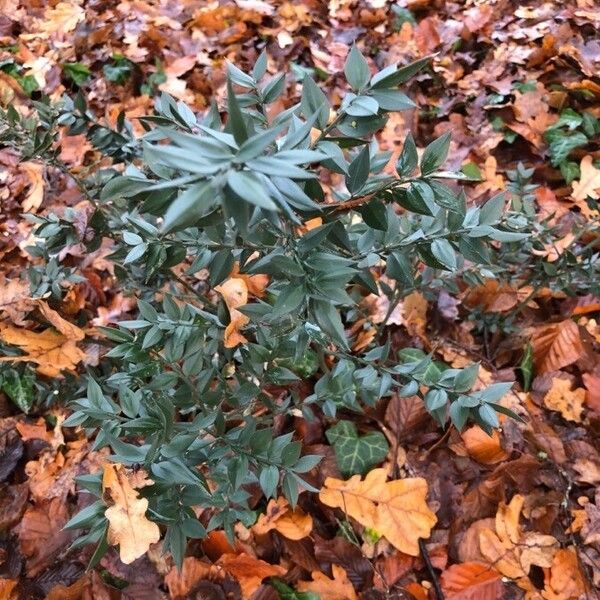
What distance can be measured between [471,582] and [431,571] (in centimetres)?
9

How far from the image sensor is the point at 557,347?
1.65 meters

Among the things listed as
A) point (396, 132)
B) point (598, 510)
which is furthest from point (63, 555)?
point (396, 132)

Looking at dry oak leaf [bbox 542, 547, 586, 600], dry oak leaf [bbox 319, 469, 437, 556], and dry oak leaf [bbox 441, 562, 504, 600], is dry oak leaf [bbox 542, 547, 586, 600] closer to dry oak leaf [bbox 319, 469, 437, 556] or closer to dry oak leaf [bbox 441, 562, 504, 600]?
dry oak leaf [bbox 441, 562, 504, 600]

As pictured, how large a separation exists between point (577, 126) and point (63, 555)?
2.11 meters

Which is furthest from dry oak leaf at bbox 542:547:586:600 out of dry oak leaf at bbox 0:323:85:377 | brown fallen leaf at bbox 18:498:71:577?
dry oak leaf at bbox 0:323:85:377

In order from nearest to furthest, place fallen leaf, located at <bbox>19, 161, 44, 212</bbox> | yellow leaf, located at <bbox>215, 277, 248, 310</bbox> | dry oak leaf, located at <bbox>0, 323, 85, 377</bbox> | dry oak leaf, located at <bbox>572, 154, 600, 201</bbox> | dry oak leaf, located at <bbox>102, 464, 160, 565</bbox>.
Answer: dry oak leaf, located at <bbox>102, 464, 160, 565</bbox>
yellow leaf, located at <bbox>215, 277, 248, 310</bbox>
dry oak leaf, located at <bbox>0, 323, 85, 377</bbox>
dry oak leaf, located at <bbox>572, 154, 600, 201</bbox>
fallen leaf, located at <bbox>19, 161, 44, 212</bbox>

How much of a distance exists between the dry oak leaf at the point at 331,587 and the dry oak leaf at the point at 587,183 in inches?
56.1

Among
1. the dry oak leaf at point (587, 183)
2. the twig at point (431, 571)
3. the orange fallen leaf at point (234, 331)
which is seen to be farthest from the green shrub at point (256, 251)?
the dry oak leaf at point (587, 183)

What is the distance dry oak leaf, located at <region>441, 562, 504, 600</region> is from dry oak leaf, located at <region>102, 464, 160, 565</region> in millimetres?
722

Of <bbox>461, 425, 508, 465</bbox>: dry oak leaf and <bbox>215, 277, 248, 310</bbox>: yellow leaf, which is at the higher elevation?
<bbox>215, 277, 248, 310</bbox>: yellow leaf

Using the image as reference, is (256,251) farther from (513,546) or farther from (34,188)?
(34,188)

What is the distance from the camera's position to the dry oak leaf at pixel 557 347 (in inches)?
64.2

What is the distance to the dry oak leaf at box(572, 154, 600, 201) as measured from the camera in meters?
1.95

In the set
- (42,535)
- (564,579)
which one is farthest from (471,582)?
(42,535)
